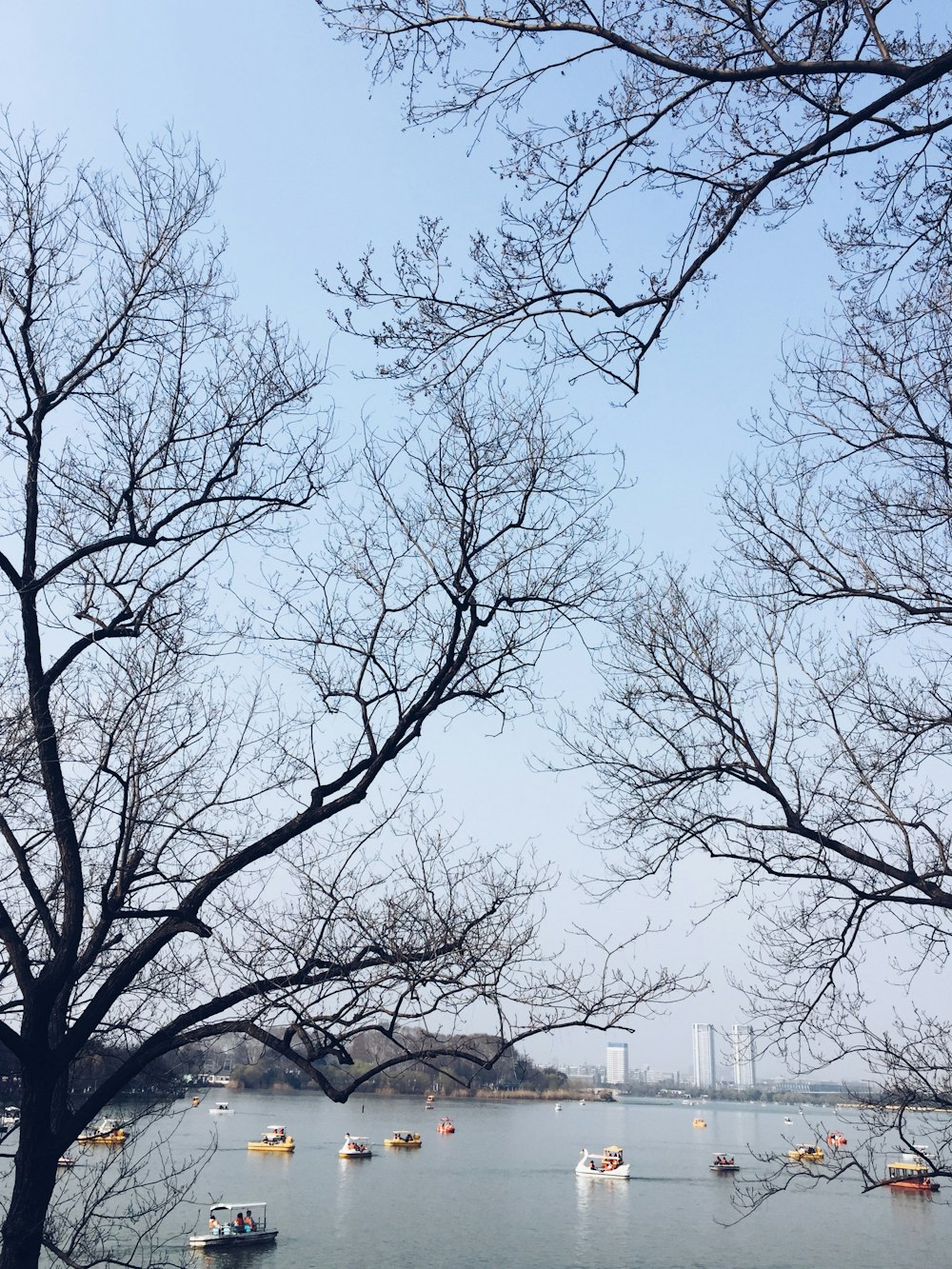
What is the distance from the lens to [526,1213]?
132 ft

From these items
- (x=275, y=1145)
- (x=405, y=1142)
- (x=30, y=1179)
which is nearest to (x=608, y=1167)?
(x=405, y=1142)

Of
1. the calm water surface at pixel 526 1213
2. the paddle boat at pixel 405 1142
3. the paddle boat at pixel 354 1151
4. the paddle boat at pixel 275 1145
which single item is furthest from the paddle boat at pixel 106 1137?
the paddle boat at pixel 405 1142

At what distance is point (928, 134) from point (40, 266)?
486cm

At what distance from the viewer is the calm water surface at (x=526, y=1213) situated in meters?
30.5

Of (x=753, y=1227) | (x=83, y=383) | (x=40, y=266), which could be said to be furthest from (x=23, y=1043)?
(x=753, y=1227)

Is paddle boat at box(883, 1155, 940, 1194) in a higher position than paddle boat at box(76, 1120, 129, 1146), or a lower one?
lower

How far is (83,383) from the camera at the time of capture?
6.49 meters

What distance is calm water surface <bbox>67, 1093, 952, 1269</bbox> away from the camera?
99.9 feet

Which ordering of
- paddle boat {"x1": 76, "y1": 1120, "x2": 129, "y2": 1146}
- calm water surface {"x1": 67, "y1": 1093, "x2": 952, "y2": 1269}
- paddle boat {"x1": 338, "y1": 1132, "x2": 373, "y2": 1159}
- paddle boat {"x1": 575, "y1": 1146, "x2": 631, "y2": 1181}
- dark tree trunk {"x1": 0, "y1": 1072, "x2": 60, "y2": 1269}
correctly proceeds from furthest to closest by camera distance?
paddle boat {"x1": 338, "y1": 1132, "x2": 373, "y2": 1159}, paddle boat {"x1": 575, "y1": 1146, "x2": 631, "y2": 1181}, calm water surface {"x1": 67, "y1": 1093, "x2": 952, "y2": 1269}, paddle boat {"x1": 76, "y1": 1120, "x2": 129, "y2": 1146}, dark tree trunk {"x1": 0, "y1": 1072, "x2": 60, "y2": 1269}

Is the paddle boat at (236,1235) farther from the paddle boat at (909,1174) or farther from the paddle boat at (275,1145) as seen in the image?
the paddle boat at (275,1145)

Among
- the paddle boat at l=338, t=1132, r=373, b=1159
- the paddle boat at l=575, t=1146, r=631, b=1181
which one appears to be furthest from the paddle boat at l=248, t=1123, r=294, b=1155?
the paddle boat at l=575, t=1146, r=631, b=1181

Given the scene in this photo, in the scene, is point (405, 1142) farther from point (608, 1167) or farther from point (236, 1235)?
point (236, 1235)

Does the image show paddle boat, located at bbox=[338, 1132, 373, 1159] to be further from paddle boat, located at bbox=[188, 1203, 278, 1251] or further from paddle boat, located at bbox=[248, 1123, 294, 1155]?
paddle boat, located at bbox=[188, 1203, 278, 1251]

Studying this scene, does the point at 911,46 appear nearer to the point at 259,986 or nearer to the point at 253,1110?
the point at 259,986
